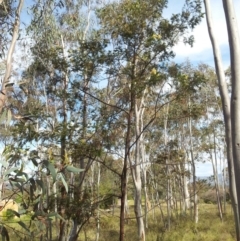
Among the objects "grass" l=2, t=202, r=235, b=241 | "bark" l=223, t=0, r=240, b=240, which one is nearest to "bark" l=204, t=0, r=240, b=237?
"bark" l=223, t=0, r=240, b=240

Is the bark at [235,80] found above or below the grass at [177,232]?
above

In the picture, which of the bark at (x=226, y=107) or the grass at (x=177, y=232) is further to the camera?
the grass at (x=177, y=232)

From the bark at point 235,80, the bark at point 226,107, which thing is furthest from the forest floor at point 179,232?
the bark at point 235,80

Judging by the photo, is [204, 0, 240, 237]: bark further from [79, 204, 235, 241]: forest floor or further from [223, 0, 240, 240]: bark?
[79, 204, 235, 241]: forest floor

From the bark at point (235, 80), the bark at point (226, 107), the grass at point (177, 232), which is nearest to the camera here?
the bark at point (235, 80)

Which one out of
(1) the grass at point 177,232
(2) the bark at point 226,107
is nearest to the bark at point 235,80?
(2) the bark at point 226,107

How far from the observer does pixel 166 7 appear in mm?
5762

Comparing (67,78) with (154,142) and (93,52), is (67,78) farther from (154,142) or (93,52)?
(154,142)

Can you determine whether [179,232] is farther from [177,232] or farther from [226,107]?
[226,107]

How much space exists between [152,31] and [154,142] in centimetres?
1142

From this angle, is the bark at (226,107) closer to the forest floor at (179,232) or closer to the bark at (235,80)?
the bark at (235,80)

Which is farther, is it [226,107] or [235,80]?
[226,107]

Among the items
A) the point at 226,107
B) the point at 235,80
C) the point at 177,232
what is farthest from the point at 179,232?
the point at 235,80

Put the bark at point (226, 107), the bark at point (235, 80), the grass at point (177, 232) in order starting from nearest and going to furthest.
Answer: the bark at point (235, 80)
the bark at point (226, 107)
the grass at point (177, 232)
